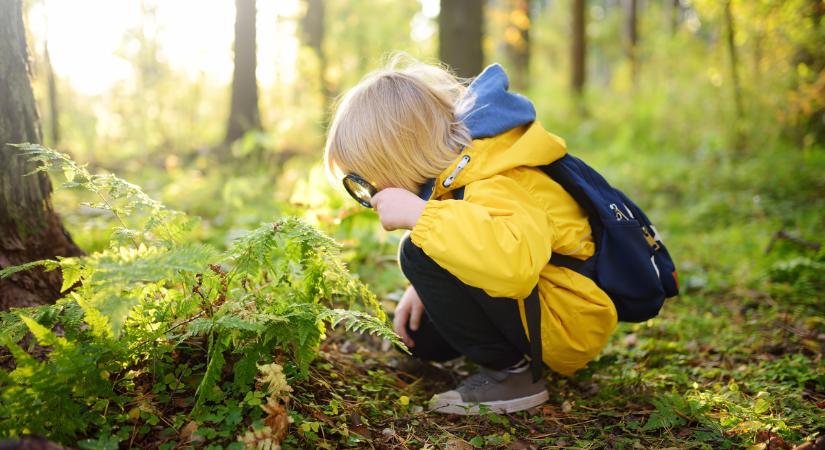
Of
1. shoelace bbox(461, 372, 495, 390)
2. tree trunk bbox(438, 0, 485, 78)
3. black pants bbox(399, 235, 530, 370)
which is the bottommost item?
shoelace bbox(461, 372, 495, 390)

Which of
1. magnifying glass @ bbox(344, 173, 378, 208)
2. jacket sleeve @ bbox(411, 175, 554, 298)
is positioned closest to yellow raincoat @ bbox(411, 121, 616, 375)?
jacket sleeve @ bbox(411, 175, 554, 298)

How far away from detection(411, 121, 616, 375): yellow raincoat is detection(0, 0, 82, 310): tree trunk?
1.59m

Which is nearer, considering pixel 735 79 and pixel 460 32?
pixel 460 32

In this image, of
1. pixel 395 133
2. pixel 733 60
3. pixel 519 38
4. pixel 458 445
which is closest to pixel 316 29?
pixel 519 38

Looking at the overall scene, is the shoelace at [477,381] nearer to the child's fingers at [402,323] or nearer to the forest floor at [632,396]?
the forest floor at [632,396]

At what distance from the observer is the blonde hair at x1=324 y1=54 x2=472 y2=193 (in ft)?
7.81

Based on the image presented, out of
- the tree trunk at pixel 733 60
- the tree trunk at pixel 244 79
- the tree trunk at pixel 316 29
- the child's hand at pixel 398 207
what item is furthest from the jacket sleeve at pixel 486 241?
the tree trunk at pixel 316 29

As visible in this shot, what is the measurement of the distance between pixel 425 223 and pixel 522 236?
34 centimetres

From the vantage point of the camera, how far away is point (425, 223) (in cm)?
212

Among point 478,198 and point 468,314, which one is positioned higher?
point 478,198

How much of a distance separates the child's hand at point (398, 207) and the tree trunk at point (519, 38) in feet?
43.1

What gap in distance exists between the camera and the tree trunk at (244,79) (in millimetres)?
7539

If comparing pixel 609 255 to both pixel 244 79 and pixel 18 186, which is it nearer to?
pixel 18 186

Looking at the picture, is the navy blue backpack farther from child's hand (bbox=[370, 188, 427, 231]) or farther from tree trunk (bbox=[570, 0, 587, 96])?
tree trunk (bbox=[570, 0, 587, 96])
